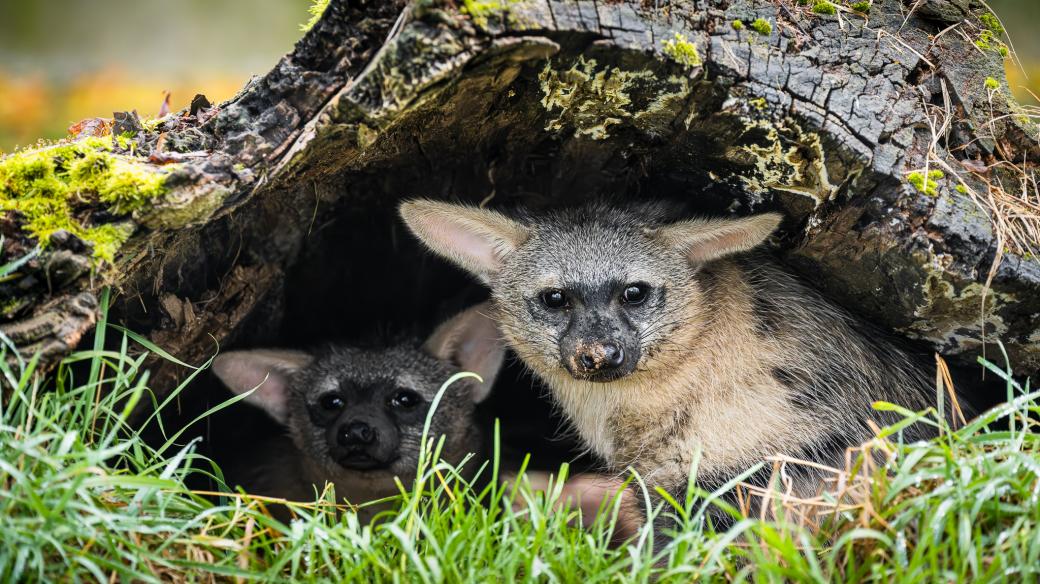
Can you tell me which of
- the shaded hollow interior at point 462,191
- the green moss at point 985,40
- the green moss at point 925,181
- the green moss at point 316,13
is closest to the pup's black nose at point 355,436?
the shaded hollow interior at point 462,191

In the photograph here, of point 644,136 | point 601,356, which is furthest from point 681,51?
point 601,356

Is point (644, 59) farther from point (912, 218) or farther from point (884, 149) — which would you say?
point (912, 218)

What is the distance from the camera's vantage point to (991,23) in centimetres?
382

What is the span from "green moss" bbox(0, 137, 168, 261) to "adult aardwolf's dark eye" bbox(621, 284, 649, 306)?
6.39 feet

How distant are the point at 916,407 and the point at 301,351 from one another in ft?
10.8

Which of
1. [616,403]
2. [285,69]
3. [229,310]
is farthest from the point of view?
[229,310]

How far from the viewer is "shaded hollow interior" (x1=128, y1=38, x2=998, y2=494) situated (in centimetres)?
342

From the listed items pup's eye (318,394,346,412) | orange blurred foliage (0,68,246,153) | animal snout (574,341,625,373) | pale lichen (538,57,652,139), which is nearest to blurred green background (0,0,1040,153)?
orange blurred foliage (0,68,246,153)

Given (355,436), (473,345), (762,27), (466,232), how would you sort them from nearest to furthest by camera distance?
(762,27), (466,232), (355,436), (473,345)

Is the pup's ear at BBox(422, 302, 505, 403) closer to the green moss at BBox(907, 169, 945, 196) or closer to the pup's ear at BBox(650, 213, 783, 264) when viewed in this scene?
the pup's ear at BBox(650, 213, 783, 264)

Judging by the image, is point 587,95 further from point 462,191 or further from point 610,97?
point 462,191

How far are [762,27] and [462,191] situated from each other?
199 centimetres

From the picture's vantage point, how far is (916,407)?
13.2 feet

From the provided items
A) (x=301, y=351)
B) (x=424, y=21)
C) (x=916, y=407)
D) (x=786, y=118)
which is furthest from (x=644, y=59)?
(x=301, y=351)
